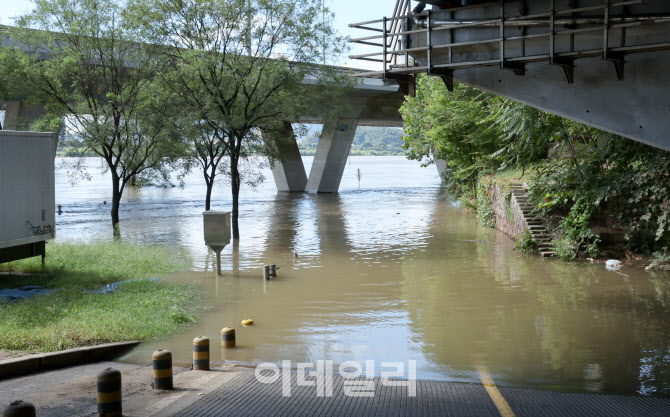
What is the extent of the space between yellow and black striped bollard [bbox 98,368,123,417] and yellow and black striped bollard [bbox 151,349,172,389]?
97 cm

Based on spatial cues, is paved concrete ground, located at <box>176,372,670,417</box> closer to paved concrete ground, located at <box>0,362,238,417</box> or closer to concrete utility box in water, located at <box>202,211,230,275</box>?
paved concrete ground, located at <box>0,362,238,417</box>

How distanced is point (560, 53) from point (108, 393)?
347 inches

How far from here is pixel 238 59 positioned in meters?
23.2

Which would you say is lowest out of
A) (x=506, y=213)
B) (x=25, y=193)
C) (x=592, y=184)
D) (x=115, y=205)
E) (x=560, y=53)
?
(x=506, y=213)

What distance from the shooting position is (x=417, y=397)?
23.7 ft

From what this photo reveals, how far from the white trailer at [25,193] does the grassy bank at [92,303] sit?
883 mm

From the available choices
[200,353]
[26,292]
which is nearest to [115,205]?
[26,292]

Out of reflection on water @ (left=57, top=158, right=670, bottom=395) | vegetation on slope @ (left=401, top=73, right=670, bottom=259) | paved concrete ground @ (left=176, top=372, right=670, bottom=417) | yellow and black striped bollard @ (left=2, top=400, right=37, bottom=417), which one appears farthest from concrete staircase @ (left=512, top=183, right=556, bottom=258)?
yellow and black striped bollard @ (left=2, top=400, right=37, bottom=417)

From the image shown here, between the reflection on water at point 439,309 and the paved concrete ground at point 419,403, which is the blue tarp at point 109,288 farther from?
the paved concrete ground at point 419,403

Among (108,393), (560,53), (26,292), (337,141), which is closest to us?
(108,393)

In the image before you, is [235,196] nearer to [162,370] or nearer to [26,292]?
[26,292]

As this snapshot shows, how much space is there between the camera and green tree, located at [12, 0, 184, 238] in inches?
868

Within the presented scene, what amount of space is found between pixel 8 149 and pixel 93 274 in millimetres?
3480

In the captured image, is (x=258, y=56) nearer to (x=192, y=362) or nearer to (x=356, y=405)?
(x=192, y=362)
